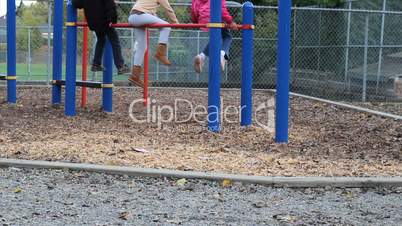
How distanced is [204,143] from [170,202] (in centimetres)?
251

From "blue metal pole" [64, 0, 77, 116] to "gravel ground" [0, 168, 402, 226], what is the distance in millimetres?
3542

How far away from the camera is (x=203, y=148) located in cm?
710

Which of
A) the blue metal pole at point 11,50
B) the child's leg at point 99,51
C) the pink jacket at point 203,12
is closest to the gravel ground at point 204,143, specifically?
the blue metal pole at point 11,50

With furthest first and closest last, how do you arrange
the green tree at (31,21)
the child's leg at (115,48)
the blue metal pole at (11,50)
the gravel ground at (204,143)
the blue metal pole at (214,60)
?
the green tree at (31,21) → the blue metal pole at (11,50) → the child's leg at (115,48) → the blue metal pole at (214,60) → the gravel ground at (204,143)

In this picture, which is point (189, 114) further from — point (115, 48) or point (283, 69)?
point (283, 69)

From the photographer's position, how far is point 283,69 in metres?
7.47

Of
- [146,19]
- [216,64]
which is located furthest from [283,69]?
[146,19]

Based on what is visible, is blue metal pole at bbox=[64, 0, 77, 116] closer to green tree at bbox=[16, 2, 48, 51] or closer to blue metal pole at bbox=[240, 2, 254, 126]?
blue metal pole at bbox=[240, 2, 254, 126]

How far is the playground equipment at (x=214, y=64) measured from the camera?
7469 mm

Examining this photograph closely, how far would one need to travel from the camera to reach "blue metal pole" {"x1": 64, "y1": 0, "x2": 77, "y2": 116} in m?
9.40

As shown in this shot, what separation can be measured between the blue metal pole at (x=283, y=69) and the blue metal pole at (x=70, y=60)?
324cm

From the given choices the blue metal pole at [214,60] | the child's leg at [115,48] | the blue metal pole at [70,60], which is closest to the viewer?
the blue metal pole at [214,60]

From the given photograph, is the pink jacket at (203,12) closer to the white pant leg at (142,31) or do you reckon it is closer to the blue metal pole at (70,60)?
the white pant leg at (142,31)

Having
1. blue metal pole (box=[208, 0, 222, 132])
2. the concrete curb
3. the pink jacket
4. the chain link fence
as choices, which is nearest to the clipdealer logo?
blue metal pole (box=[208, 0, 222, 132])
